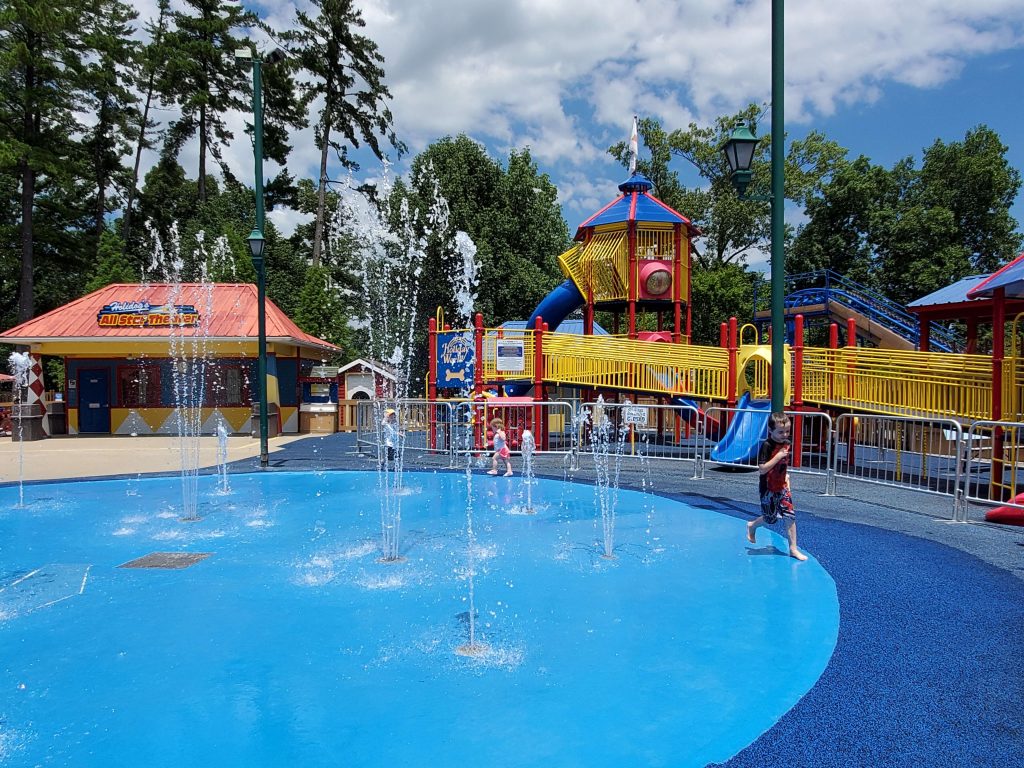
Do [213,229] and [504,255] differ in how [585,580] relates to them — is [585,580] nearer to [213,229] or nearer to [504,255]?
[504,255]

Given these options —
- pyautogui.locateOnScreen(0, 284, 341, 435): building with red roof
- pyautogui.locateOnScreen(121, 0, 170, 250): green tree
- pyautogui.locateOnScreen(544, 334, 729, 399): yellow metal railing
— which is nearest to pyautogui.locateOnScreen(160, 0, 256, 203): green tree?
pyautogui.locateOnScreen(121, 0, 170, 250): green tree

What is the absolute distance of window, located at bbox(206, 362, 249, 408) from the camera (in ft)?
73.8

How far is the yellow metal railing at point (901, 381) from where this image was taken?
10.8 meters

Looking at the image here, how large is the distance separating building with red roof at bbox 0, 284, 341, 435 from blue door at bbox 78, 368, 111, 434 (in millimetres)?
34

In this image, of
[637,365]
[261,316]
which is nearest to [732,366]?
[637,365]

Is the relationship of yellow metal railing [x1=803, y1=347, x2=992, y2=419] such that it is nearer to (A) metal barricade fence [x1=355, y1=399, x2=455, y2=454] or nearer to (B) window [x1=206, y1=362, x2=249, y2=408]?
(A) metal barricade fence [x1=355, y1=399, x2=455, y2=454]

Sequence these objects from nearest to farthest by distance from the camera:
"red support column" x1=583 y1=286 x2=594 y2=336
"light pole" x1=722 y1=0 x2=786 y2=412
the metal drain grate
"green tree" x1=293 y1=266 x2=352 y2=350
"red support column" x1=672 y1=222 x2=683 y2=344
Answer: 1. the metal drain grate
2. "light pole" x1=722 y1=0 x2=786 y2=412
3. "red support column" x1=672 y1=222 x2=683 y2=344
4. "red support column" x1=583 y1=286 x2=594 y2=336
5. "green tree" x1=293 y1=266 x2=352 y2=350

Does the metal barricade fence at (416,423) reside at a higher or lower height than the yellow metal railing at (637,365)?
lower

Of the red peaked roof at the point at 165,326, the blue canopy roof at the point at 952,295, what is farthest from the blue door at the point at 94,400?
the blue canopy roof at the point at 952,295

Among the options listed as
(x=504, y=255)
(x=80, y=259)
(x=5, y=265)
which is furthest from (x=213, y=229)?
(x=504, y=255)

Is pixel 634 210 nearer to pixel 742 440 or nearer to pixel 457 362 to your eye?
pixel 457 362

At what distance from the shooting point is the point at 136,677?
4.14 m

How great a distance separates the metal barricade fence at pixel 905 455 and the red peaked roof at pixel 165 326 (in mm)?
16018

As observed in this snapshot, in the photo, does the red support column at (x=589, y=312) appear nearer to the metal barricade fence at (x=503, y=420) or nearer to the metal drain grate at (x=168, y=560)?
the metal barricade fence at (x=503, y=420)
